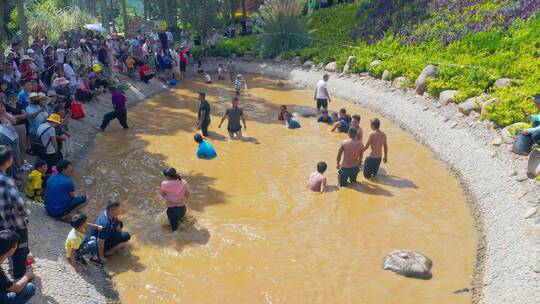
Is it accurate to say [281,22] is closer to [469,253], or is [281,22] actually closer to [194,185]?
[194,185]

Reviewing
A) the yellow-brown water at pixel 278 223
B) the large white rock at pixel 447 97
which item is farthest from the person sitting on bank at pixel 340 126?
the large white rock at pixel 447 97

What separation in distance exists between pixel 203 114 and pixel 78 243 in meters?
8.47

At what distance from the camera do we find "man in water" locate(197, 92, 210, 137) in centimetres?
1599

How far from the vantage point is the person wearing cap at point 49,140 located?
11.3 meters

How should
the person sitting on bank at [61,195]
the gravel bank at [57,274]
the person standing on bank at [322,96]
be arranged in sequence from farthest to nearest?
the person standing on bank at [322,96]
the person sitting on bank at [61,195]
the gravel bank at [57,274]

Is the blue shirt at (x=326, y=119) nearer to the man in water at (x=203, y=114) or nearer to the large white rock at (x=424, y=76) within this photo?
the large white rock at (x=424, y=76)

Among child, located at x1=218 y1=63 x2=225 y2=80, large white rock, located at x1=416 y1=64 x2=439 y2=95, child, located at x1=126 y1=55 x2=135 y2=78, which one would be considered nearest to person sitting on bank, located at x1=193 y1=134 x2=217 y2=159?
large white rock, located at x1=416 y1=64 x2=439 y2=95

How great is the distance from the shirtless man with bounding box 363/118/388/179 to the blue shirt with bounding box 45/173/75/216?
6723 millimetres

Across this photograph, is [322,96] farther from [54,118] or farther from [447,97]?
[54,118]

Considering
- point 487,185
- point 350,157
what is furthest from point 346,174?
point 487,185

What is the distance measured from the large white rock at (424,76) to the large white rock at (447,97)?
124 centimetres

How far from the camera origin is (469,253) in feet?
30.2

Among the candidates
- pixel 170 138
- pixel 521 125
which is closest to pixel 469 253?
pixel 521 125

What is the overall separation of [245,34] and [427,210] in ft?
87.5
